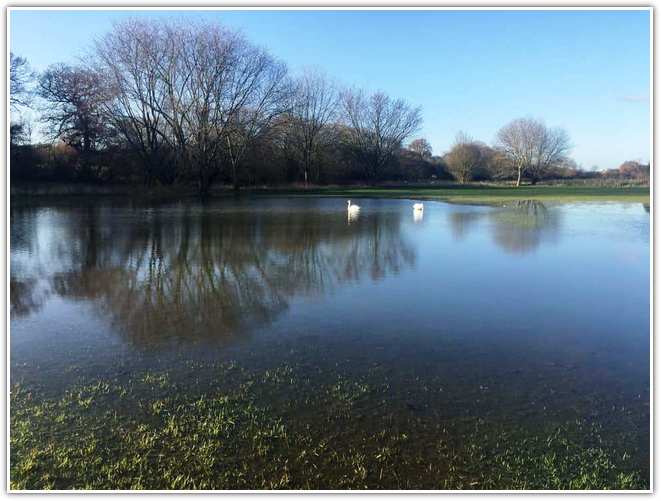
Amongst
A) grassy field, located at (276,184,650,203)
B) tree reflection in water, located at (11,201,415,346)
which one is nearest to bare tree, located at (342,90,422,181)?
grassy field, located at (276,184,650,203)

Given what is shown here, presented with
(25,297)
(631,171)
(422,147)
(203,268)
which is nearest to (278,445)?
(25,297)

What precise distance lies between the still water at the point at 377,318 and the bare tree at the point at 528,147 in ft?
199

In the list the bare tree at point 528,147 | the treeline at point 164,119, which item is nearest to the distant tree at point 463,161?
the bare tree at point 528,147

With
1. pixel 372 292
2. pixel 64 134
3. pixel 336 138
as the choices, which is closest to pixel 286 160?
pixel 336 138

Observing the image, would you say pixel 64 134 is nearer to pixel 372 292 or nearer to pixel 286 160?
pixel 286 160

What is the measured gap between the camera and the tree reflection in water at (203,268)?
6.88 m

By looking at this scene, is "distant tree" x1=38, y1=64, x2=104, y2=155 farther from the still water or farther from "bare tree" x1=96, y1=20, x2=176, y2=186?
the still water

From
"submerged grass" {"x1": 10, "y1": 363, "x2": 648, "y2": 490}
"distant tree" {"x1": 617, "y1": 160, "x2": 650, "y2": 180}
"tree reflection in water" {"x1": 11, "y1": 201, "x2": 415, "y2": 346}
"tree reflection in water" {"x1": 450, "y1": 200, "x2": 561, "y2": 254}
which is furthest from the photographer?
Result: "distant tree" {"x1": 617, "y1": 160, "x2": 650, "y2": 180}

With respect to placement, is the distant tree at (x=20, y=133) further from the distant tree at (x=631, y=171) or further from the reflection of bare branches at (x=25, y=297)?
the distant tree at (x=631, y=171)

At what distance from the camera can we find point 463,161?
68.9m

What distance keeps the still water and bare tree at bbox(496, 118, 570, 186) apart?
60613mm

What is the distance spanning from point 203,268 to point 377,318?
468 cm

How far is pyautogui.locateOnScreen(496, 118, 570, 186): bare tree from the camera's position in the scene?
70.6 metres
